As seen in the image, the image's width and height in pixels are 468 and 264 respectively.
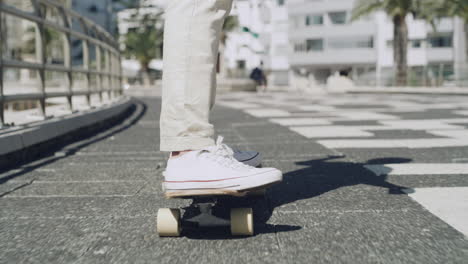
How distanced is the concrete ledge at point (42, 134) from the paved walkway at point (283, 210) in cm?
16

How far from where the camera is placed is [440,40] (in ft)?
156

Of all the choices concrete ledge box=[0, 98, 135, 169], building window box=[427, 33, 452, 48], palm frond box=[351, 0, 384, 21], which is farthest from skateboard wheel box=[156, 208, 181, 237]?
building window box=[427, 33, 452, 48]

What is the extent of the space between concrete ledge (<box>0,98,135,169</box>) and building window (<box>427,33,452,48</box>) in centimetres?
4629

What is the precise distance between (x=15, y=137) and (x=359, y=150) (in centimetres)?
269

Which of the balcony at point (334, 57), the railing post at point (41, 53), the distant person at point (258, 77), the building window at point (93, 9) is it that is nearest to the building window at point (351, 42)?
the balcony at point (334, 57)

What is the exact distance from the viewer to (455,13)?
86.9 feet

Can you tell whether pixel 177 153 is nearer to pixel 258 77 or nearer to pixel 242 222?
pixel 242 222

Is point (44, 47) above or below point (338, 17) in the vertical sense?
below

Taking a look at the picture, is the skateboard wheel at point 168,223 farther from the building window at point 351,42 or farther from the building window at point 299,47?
the building window at point 299,47

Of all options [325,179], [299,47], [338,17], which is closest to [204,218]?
[325,179]

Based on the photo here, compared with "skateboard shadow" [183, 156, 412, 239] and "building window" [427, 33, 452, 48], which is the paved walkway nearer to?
"skateboard shadow" [183, 156, 412, 239]

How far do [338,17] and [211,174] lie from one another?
171 ft

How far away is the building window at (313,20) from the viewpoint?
172ft

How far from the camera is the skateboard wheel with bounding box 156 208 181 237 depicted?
6.31 ft
